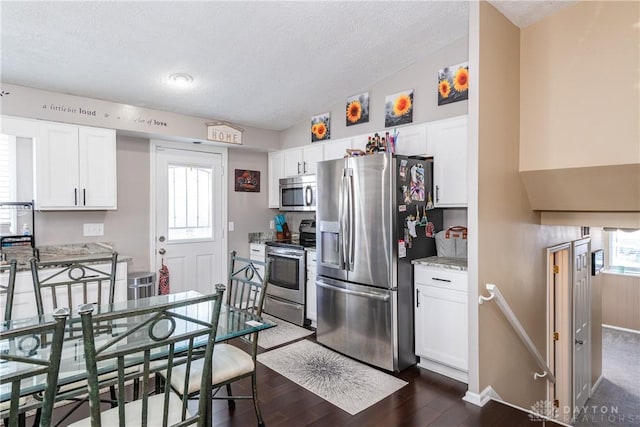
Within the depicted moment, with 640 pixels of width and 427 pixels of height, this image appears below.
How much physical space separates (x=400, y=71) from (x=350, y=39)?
0.87m

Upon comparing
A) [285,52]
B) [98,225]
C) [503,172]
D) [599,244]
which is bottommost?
[599,244]

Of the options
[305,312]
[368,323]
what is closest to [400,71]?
[368,323]

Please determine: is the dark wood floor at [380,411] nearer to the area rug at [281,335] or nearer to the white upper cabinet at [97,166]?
the area rug at [281,335]

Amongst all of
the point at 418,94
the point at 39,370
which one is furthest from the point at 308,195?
the point at 39,370

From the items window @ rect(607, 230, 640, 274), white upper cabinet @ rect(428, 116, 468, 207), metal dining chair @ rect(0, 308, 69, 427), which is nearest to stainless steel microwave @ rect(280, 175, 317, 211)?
white upper cabinet @ rect(428, 116, 468, 207)

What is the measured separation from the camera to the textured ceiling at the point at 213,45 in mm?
2555

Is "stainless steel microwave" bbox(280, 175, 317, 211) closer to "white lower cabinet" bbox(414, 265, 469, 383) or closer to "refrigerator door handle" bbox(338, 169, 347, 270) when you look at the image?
"refrigerator door handle" bbox(338, 169, 347, 270)

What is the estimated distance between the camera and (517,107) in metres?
3.00

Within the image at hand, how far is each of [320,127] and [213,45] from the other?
1.84 m

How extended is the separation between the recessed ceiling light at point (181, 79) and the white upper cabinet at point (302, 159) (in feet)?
5.35

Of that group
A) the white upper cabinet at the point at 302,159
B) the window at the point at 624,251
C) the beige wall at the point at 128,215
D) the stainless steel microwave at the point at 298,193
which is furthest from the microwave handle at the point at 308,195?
the window at the point at 624,251

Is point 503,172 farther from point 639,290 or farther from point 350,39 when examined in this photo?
point 639,290

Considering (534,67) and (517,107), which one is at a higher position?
(534,67)

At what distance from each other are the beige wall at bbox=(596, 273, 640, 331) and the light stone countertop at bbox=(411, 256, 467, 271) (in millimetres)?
4568
